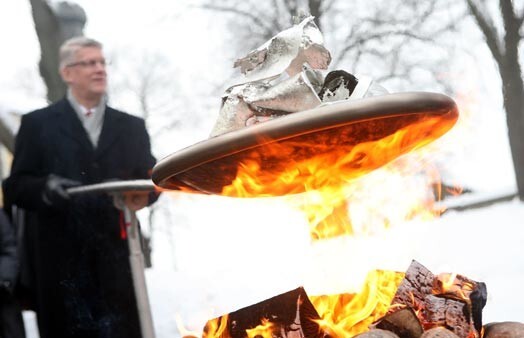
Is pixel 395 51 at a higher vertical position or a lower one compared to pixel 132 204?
higher

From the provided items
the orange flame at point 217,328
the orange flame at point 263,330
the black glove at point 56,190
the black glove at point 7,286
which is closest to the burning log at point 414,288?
the orange flame at point 263,330

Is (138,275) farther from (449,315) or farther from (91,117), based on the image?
(449,315)

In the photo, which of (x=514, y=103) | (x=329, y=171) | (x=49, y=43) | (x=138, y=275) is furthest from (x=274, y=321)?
(x=514, y=103)

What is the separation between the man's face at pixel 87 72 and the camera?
3.90 metres

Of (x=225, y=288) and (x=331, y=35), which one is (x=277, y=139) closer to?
(x=225, y=288)

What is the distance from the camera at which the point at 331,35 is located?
12672mm

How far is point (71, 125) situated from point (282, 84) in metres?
2.12

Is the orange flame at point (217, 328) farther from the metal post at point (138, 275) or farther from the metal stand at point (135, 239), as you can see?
the metal post at point (138, 275)

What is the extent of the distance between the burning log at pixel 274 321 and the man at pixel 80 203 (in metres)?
1.38

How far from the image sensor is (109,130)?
3.92m

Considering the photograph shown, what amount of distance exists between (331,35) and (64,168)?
9610 mm

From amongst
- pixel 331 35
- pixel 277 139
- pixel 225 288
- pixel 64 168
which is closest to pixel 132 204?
pixel 64 168

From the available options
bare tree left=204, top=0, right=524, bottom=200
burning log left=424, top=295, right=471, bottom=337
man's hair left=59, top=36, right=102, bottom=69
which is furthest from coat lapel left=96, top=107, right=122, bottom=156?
bare tree left=204, top=0, right=524, bottom=200

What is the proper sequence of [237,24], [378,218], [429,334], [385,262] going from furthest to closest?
[237,24]
[385,262]
[378,218]
[429,334]
